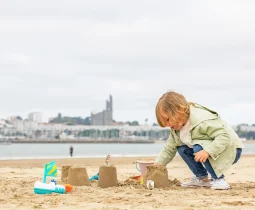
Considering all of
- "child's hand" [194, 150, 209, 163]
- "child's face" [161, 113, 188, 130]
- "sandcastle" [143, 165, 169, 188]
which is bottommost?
"sandcastle" [143, 165, 169, 188]

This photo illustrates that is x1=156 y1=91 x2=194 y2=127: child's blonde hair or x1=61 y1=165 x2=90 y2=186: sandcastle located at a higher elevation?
x1=156 y1=91 x2=194 y2=127: child's blonde hair

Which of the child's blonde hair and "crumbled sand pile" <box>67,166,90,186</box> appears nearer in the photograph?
the child's blonde hair

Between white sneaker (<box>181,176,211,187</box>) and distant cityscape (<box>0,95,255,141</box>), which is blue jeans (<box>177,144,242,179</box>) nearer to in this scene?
white sneaker (<box>181,176,211,187</box>)

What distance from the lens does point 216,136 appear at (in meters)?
5.03

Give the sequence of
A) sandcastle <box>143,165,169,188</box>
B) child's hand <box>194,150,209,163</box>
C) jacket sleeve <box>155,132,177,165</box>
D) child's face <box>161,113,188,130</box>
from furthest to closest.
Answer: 1. jacket sleeve <box>155,132,177,165</box>
2. sandcastle <box>143,165,169,188</box>
3. child's face <box>161,113,188,130</box>
4. child's hand <box>194,150,209,163</box>

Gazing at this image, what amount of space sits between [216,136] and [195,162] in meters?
0.44

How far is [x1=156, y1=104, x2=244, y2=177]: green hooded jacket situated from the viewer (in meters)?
4.96

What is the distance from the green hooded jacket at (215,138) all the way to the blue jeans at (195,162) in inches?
1.9

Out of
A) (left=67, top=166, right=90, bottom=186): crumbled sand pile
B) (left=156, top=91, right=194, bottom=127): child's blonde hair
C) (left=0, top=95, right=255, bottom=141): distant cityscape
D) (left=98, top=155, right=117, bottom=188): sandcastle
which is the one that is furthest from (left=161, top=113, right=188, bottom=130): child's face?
(left=0, top=95, right=255, bottom=141): distant cityscape

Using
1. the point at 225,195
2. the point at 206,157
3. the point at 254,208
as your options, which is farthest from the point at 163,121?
the point at 254,208

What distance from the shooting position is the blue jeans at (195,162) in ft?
16.6

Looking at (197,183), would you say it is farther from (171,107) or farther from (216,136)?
(171,107)

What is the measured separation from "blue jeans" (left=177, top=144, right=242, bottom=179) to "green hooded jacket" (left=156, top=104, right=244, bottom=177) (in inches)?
1.9

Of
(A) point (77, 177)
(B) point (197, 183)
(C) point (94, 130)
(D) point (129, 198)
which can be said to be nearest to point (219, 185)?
(B) point (197, 183)
